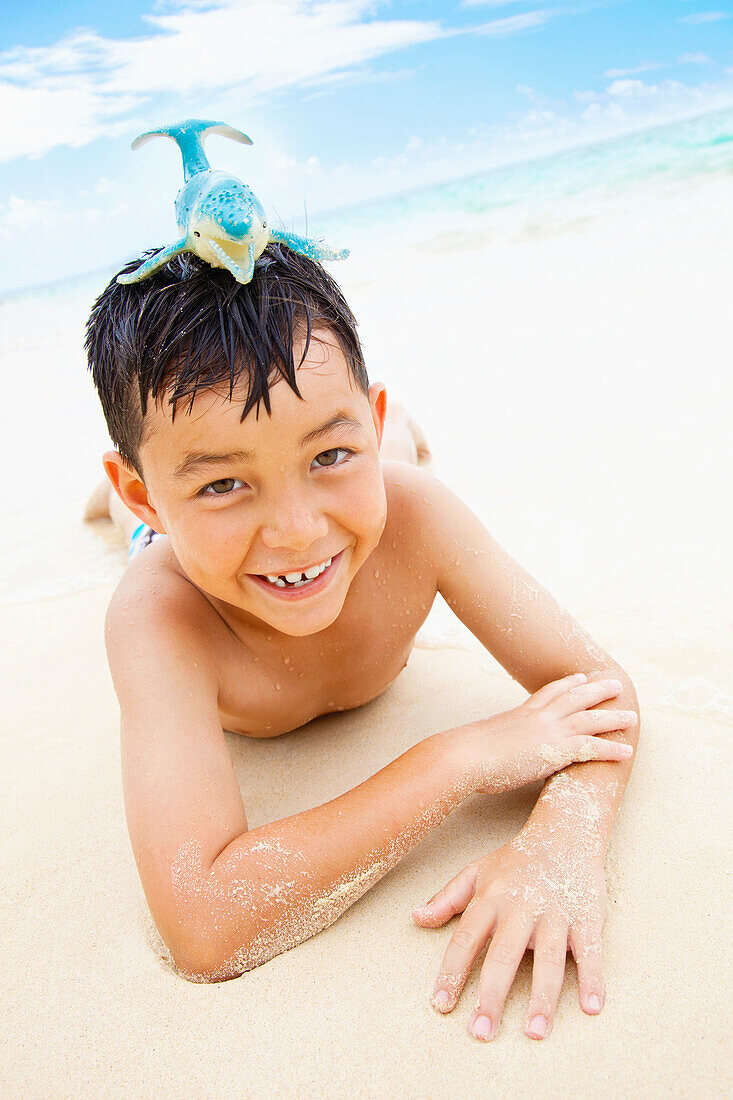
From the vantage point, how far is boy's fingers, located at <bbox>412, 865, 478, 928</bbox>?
1641 mm

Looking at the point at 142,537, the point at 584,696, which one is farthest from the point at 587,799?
the point at 142,537

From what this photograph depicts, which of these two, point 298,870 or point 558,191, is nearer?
point 298,870

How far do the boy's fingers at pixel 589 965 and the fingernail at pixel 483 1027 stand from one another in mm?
164

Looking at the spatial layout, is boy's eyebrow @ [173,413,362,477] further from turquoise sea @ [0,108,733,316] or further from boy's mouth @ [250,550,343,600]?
turquoise sea @ [0,108,733,316]

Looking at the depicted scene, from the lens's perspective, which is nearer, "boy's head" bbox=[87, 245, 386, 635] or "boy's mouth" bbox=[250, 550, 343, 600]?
"boy's head" bbox=[87, 245, 386, 635]

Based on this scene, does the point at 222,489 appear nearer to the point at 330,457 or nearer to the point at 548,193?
the point at 330,457

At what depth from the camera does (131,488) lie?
1882mm

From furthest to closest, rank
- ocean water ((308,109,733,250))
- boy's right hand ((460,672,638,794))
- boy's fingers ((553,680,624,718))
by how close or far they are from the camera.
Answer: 1. ocean water ((308,109,733,250))
2. boy's fingers ((553,680,624,718))
3. boy's right hand ((460,672,638,794))

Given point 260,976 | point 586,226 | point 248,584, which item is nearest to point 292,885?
point 260,976

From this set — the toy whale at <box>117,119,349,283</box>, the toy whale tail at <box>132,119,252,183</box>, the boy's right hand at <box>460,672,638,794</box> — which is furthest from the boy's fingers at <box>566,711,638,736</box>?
the toy whale tail at <box>132,119,252,183</box>

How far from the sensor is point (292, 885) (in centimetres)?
160

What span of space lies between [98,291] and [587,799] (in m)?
21.0

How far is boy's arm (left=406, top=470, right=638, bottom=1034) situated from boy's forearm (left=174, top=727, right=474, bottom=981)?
0.49 ft

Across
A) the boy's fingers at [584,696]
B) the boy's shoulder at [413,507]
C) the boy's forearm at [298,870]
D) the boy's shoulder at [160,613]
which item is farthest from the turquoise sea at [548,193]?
the boy's forearm at [298,870]
